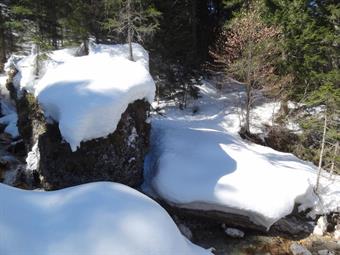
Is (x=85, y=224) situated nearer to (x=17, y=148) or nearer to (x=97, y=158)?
(x=97, y=158)

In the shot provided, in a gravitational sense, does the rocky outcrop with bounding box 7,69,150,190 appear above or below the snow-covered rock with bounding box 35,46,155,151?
below

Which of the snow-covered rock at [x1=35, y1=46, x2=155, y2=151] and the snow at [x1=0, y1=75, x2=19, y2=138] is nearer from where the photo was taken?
the snow-covered rock at [x1=35, y1=46, x2=155, y2=151]

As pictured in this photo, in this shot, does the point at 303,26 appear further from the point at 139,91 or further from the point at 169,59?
the point at 139,91

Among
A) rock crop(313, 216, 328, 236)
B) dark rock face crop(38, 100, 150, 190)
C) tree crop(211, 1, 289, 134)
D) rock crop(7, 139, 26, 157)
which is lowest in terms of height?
rock crop(313, 216, 328, 236)

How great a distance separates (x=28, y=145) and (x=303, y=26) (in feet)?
45.1

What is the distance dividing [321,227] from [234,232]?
122 inches

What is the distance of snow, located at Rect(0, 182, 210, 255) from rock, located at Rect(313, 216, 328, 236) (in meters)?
8.24

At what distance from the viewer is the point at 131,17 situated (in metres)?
15.9

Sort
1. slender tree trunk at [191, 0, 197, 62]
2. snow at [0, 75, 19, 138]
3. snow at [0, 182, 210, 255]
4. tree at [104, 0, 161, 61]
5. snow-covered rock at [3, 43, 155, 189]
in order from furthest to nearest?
slender tree trunk at [191, 0, 197, 62]
snow at [0, 75, 19, 138]
tree at [104, 0, 161, 61]
snow-covered rock at [3, 43, 155, 189]
snow at [0, 182, 210, 255]

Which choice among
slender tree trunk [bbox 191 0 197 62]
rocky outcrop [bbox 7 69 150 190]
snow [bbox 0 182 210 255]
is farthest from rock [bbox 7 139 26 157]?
snow [bbox 0 182 210 255]

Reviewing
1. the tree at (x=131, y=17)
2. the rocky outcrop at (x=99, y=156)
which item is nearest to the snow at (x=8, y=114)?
the rocky outcrop at (x=99, y=156)

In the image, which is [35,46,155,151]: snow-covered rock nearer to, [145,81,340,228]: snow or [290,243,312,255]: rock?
[145,81,340,228]: snow

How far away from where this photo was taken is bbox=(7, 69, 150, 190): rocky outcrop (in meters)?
11.2

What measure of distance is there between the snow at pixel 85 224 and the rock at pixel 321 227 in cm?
824
